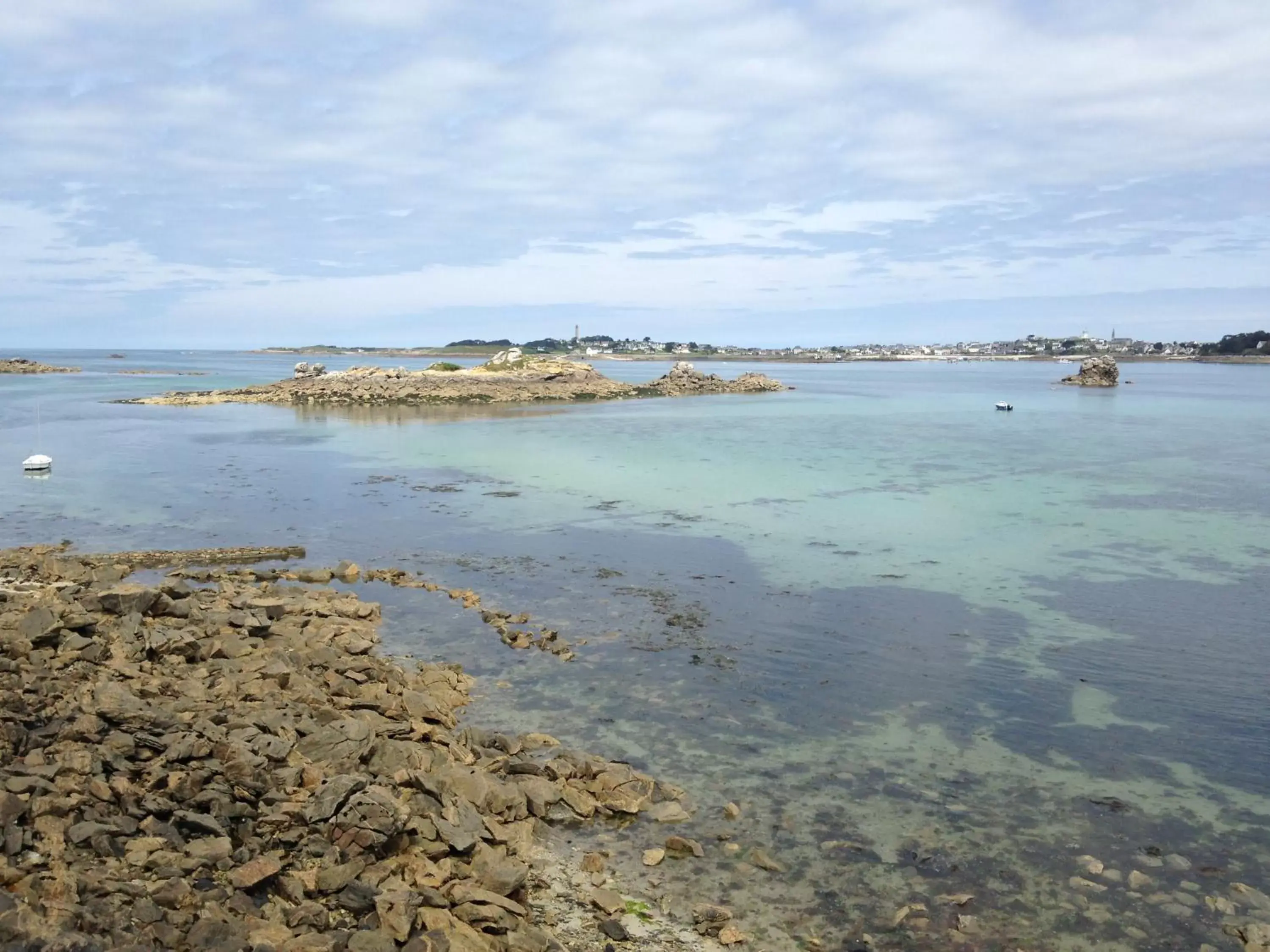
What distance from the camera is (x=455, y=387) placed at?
60812 millimetres

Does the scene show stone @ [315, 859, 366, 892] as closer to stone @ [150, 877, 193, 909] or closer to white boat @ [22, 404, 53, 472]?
stone @ [150, 877, 193, 909]

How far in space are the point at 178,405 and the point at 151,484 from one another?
3370 cm

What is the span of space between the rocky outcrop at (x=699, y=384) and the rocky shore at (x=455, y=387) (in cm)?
10

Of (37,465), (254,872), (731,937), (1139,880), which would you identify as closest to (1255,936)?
(1139,880)

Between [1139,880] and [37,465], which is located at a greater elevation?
[37,465]

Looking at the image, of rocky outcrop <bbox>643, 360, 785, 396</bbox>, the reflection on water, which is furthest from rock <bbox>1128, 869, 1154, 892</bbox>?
rocky outcrop <bbox>643, 360, 785, 396</bbox>

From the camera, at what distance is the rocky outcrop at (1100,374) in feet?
291

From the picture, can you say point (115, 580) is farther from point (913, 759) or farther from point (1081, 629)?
point (1081, 629)

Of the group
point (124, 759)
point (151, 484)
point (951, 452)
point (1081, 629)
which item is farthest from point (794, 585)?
point (951, 452)

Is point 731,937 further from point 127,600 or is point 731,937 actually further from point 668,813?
point 127,600

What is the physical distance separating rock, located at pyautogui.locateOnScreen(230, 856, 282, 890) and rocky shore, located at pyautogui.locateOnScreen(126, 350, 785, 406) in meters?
51.8

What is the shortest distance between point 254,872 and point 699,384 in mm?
74422

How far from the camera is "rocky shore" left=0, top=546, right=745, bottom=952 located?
196 inches

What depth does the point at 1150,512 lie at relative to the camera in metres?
20.8
